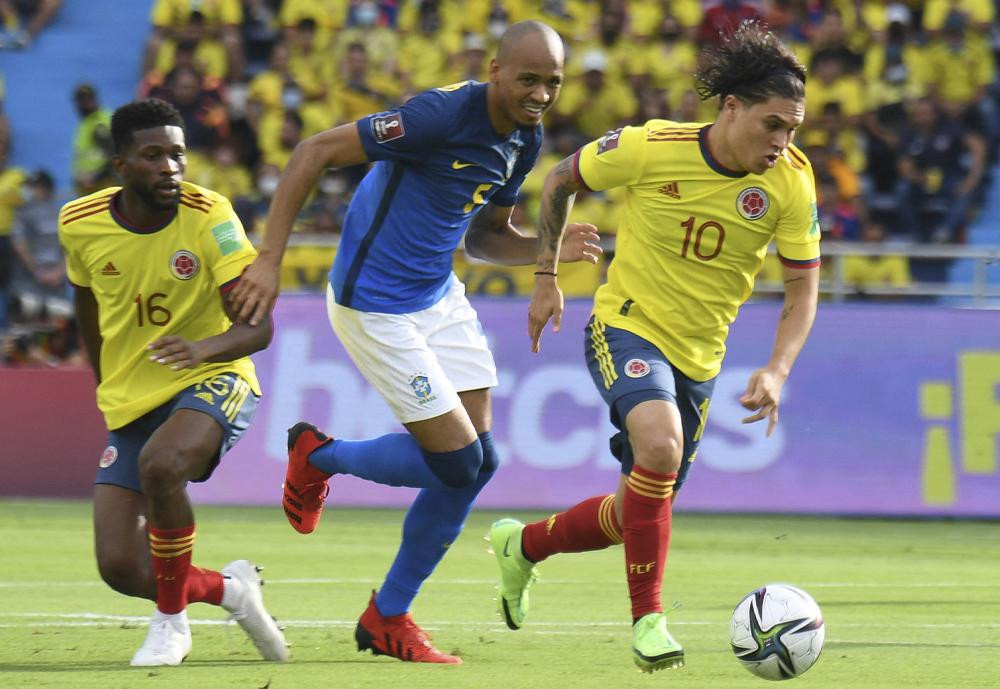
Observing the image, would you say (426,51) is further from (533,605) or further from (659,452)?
(659,452)

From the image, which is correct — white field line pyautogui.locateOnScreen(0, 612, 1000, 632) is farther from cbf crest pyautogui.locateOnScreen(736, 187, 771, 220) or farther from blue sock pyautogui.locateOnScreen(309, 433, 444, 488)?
cbf crest pyautogui.locateOnScreen(736, 187, 771, 220)

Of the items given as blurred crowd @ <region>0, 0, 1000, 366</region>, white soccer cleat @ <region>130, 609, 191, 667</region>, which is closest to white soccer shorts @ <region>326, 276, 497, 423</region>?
white soccer cleat @ <region>130, 609, 191, 667</region>

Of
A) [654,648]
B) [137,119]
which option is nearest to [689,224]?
[654,648]

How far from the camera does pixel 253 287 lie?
585 cm

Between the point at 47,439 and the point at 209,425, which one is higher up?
the point at 209,425

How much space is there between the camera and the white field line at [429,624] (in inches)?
298

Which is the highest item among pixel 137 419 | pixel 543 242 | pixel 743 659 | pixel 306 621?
pixel 543 242

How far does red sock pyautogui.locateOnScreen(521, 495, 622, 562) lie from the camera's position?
705cm

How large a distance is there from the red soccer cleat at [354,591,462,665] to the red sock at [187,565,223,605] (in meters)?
0.58

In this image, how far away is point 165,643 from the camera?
6367 mm

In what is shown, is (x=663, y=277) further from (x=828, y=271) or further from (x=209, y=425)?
(x=828, y=271)

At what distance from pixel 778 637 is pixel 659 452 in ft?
2.55

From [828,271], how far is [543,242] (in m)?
7.40

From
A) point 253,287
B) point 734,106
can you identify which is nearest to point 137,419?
point 253,287
